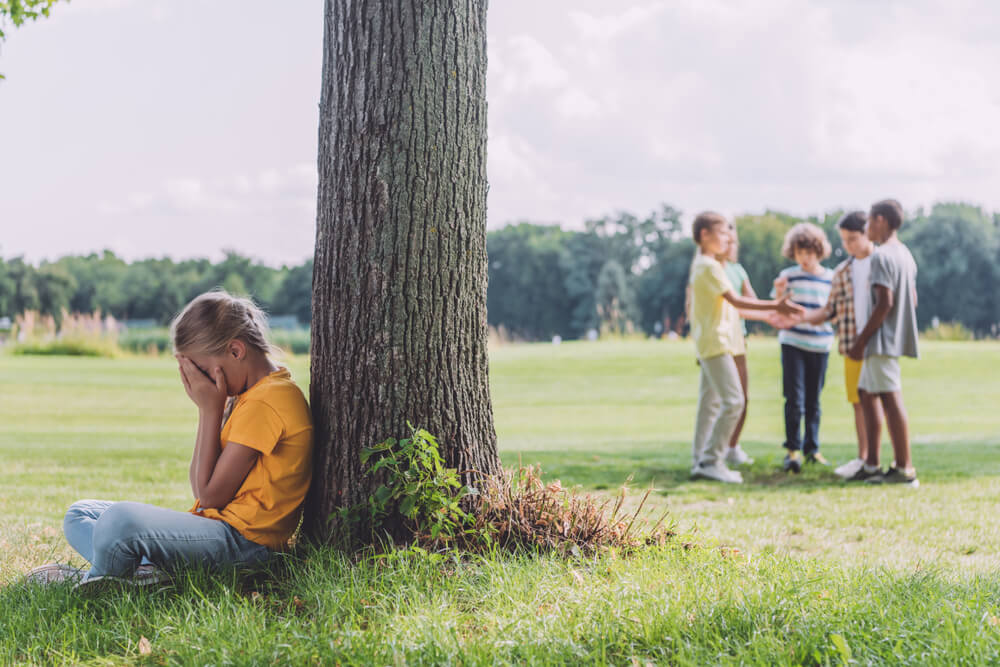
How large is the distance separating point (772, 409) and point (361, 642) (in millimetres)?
14016

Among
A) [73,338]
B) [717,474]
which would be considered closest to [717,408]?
[717,474]

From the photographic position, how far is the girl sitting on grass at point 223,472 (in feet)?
10.4

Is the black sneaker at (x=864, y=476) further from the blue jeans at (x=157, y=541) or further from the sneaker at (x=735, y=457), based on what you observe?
the blue jeans at (x=157, y=541)

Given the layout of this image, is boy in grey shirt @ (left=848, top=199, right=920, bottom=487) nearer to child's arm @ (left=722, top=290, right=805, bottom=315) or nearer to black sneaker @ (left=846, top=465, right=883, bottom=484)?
black sneaker @ (left=846, top=465, right=883, bottom=484)

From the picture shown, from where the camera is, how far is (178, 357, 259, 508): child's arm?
326 cm

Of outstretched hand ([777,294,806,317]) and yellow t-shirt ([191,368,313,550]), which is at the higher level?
outstretched hand ([777,294,806,317])

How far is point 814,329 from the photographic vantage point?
7332mm

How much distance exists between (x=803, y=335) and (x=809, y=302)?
290 mm

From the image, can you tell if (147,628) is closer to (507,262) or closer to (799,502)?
(799,502)

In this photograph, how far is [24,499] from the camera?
6.23 meters

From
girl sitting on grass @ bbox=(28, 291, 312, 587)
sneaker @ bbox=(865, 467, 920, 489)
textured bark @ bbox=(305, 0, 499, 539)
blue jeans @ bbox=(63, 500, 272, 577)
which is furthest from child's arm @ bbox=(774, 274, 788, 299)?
blue jeans @ bbox=(63, 500, 272, 577)

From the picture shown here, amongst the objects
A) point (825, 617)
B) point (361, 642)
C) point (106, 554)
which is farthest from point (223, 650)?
point (825, 617)

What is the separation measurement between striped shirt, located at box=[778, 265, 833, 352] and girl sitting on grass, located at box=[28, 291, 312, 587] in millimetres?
5099

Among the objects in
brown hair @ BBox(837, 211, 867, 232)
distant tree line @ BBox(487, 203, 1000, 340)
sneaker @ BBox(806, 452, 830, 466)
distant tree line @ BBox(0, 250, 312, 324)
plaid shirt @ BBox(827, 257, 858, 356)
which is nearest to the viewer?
brown hair @ BBox(837, 211, 867, 232)
